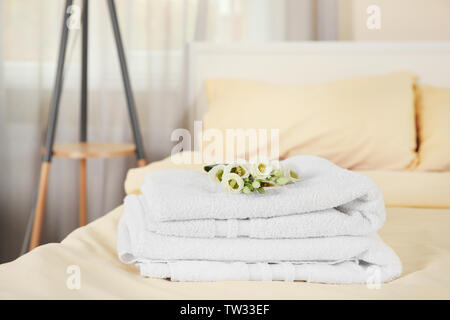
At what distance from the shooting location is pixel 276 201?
0.80 m

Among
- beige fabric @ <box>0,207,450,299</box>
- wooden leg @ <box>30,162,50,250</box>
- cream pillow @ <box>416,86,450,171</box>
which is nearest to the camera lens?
beige fabric @ <box>0,207,450,299</box>

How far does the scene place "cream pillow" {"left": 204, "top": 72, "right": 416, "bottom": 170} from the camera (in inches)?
62.0

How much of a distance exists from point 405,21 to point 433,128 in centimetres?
66

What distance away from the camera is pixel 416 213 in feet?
4.11

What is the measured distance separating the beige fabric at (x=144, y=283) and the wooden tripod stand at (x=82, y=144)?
3.04 ft

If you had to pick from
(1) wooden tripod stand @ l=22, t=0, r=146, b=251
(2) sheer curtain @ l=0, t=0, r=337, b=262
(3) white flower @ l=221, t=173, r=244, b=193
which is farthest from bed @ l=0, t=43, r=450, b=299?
(1) wooden tripod stand @ l=22, t=0, r=146, b=251

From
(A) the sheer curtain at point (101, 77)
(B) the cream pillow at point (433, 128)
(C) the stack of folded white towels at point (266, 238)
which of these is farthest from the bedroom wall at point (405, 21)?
(C) the stack of folded white towels at point (266, 238)

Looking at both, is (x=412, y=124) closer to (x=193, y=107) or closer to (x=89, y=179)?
(x=193, y=107)

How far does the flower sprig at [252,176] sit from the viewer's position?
82 cm

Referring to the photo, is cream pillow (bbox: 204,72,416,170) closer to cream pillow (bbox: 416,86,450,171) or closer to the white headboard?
cream pillow (bbox: 416,86,450,171)

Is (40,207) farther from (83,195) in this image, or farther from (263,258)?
(263,258)

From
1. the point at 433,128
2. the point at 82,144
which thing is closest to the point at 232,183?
the point at 433,128

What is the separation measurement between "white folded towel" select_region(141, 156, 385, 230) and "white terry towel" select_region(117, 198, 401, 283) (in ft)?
0.12
